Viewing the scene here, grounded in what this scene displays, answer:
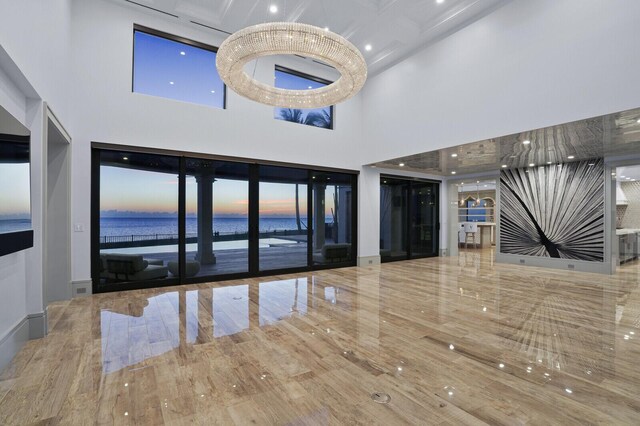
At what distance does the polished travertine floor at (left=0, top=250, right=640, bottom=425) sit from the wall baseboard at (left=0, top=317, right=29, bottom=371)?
3.5 inches

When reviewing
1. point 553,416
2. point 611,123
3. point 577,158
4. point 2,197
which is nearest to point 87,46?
point 2,197

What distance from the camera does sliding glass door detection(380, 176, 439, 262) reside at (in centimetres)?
941

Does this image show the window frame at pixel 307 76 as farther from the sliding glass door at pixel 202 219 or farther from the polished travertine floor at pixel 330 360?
the polished travertine floor at pixel 330 360

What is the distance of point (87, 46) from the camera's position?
5203 mm

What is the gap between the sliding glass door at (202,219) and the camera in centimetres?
551

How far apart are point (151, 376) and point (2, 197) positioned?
2.03m

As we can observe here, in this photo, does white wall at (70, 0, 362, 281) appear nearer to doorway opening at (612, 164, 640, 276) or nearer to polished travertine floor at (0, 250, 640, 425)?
polished travertine floor at (0, 250, 640, 425)

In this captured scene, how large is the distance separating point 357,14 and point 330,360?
20.0 feet

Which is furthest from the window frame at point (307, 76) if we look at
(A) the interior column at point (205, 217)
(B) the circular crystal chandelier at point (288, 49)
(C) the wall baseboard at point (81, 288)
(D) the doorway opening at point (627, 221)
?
(D) the doorway opening at point (627, 221)

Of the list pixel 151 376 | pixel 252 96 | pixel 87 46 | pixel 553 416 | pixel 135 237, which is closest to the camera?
pixel 553 416

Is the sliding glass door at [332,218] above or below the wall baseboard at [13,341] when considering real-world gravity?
above

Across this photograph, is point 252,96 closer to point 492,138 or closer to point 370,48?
point 370,48

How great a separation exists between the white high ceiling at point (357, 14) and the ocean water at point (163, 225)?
4.05m

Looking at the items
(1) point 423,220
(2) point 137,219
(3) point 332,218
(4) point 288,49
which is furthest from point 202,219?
(1) point 423,220
